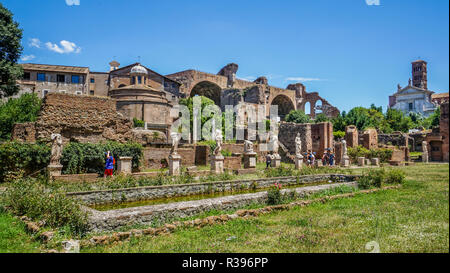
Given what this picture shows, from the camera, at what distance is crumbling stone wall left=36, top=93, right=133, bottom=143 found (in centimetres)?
1728

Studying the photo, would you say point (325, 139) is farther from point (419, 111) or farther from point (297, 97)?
point (419, 111)

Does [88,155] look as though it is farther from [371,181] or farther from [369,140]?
[369,140]

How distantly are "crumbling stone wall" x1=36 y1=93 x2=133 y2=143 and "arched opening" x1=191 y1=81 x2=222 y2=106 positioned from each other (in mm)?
35391

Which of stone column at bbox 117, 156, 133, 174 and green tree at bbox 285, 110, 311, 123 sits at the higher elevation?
green tree at bbox 285, 110, 311, 123

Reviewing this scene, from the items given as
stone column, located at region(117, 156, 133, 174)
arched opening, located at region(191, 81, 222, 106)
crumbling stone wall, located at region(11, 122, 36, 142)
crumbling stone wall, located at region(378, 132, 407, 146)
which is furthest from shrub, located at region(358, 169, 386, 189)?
arched opening, located at region(191, 81, 222, 106)

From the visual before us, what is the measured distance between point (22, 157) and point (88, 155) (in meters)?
2.72

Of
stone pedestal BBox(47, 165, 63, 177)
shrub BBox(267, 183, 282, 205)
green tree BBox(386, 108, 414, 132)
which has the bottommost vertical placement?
shrub BBox(267, 183, 282, 205)

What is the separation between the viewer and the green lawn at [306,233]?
421 cm

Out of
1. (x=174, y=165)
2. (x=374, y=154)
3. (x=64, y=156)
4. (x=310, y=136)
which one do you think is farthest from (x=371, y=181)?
(x=310, y=136)

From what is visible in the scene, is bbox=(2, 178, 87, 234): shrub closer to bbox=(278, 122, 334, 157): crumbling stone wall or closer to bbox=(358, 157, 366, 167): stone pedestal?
bbox=(358, 157, 366, 167): stone pedestal

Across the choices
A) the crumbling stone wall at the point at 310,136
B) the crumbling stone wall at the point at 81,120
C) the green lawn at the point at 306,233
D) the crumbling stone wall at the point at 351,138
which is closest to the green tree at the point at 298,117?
the crumbling stone wall at the point at 351,138
